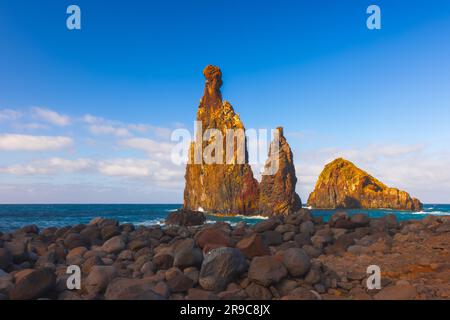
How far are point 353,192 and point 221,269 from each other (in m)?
134

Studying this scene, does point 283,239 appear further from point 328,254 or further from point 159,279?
point 159,279

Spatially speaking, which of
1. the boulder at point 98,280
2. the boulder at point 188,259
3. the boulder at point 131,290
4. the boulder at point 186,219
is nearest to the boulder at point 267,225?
the boulder at point 188,259

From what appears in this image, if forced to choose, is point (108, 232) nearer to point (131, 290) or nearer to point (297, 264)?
point (131, 290)

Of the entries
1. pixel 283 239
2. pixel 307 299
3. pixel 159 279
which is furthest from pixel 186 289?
pixel 283 239

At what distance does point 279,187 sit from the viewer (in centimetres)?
7506

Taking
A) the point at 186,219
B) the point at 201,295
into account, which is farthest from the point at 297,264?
the point at 186,219

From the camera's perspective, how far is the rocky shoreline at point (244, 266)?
9477 mm

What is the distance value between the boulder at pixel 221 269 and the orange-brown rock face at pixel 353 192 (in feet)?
428

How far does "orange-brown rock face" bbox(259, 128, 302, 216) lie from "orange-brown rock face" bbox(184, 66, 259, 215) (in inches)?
247

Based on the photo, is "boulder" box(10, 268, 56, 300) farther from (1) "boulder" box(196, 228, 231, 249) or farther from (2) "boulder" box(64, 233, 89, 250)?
(2) "boulder" box(64, 233, 89, 250)

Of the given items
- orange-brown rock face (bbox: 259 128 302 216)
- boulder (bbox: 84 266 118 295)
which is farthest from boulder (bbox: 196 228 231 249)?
orange-brown rock face (bbox: 259 128 302 216)

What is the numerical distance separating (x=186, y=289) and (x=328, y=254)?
6.94m

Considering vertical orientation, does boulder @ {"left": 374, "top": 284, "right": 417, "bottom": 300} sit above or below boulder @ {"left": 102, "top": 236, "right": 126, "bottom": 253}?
below

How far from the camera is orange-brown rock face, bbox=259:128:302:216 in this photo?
74.4 m
